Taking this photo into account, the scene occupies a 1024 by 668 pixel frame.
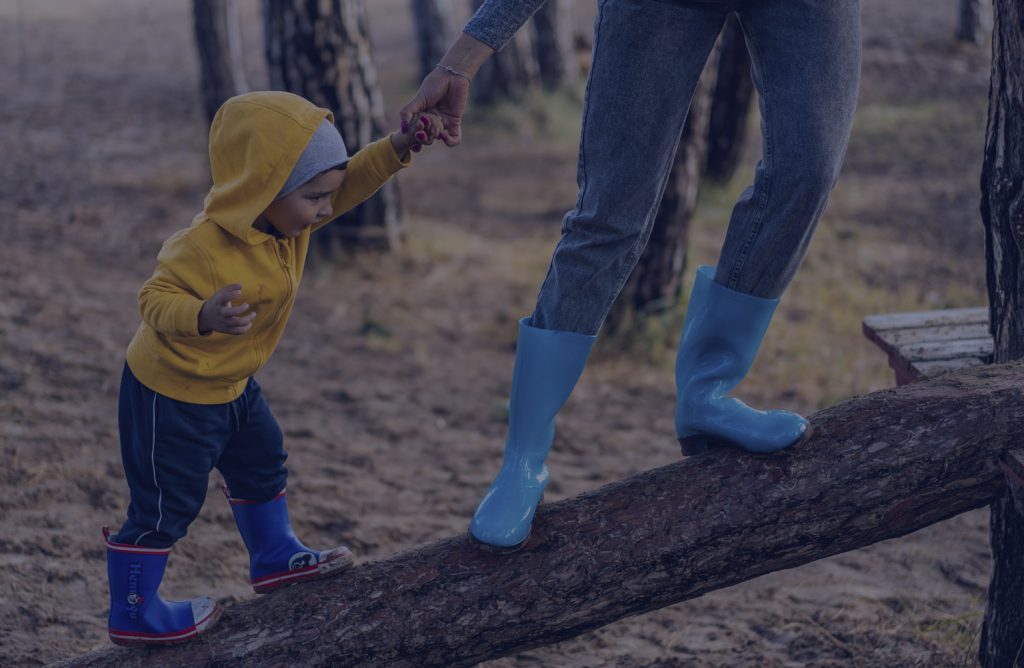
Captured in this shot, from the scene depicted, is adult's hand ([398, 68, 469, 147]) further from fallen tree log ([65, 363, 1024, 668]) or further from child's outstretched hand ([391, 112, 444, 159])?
fallen tree log ([65, 363, 1024, 668])

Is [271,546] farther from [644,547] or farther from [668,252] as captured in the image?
[668,252]

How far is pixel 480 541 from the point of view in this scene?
2.59 metres

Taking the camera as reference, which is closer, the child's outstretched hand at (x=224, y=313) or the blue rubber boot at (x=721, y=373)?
the child's outstretched hand at (x=224, y=313)

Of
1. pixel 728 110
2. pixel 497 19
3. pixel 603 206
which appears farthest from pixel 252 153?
pixel 728 110

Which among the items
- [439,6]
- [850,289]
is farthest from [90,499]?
[439,6]

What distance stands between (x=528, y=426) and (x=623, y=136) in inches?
27.9

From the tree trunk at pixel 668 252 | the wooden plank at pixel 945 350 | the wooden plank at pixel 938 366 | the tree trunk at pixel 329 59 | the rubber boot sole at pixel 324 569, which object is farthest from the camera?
the tree trunk at pixel 329 59

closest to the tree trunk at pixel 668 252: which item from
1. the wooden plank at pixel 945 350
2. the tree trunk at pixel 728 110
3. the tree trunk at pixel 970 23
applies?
the tree trunk at pixel 728 110

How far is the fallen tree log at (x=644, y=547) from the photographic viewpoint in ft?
8.38

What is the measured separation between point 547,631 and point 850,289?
4.42 m

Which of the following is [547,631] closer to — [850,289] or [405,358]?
[405,358]

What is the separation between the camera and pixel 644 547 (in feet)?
8.50

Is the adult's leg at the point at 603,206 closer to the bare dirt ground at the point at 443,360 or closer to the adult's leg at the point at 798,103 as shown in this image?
the adult's leg at the point at 798,103

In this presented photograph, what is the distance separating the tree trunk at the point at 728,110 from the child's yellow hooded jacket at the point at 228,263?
5.81 metres
